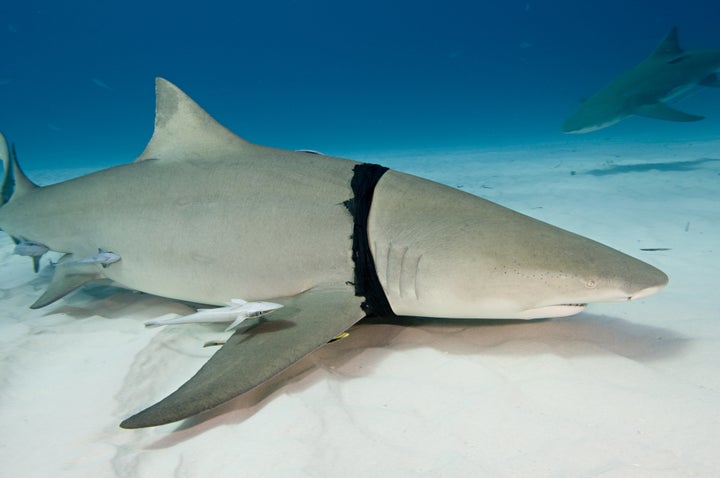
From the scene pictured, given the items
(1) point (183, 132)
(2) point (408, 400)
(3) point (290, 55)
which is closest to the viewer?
(2) point (408, 400)

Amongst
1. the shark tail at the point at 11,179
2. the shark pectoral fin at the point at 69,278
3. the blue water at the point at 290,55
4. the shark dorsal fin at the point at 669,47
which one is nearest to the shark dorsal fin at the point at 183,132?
the shark pectoral fin at the point at 69,278

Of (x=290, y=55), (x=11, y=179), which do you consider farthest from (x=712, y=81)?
(x=290, y=55)

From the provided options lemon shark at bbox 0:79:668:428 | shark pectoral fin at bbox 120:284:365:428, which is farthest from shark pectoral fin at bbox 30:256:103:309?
shark pectoral fin at bbox 120:284:365:428

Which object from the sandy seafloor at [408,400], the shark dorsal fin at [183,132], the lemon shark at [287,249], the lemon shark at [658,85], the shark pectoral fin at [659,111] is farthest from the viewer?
the shark pectoral fin at [659,111]

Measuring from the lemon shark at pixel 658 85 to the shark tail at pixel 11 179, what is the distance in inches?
448

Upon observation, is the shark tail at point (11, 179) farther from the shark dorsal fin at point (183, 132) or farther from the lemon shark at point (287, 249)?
the shark dorsal fin at point (183, 132)

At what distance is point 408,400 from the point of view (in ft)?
6.21

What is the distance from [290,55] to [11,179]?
462 feet

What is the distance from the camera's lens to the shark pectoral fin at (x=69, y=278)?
333 centimetres

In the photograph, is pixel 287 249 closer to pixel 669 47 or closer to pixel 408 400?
pixel 408 400

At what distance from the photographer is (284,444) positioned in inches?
65.6

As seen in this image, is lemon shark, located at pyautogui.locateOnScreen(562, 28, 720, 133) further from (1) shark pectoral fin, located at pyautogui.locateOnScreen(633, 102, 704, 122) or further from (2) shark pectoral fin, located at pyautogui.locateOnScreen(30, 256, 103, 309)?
(2) shark pectoral fin, located at pyautogui.locateOnScreen(30, 256, 103, 309)

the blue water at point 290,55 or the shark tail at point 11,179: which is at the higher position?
the blue water at point 290,55

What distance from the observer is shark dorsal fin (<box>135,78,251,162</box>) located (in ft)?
10.3
